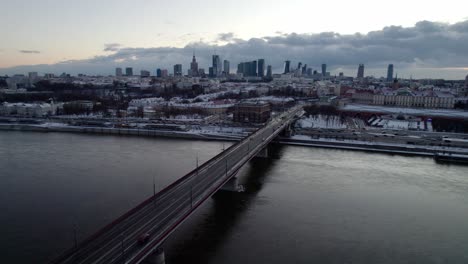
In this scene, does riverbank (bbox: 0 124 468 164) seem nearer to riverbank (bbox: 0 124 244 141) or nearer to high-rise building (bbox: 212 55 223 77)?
riverbank (bbox: 0 124 244 141)

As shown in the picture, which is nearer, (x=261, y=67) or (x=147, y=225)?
(x=147, y=225)

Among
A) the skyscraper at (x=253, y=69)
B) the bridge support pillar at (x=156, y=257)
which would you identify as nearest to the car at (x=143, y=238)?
the bridge support pillar at (x=156, y=257)

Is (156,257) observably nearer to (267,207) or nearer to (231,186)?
(267,207)

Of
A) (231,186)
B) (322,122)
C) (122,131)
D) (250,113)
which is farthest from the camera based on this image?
(322,122)

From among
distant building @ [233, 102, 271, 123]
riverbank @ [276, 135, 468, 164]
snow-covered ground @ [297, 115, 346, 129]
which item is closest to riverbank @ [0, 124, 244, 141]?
riverbank @ [276, 135, 468, 164]

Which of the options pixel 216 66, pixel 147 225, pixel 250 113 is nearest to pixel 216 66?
pixel 216 66
